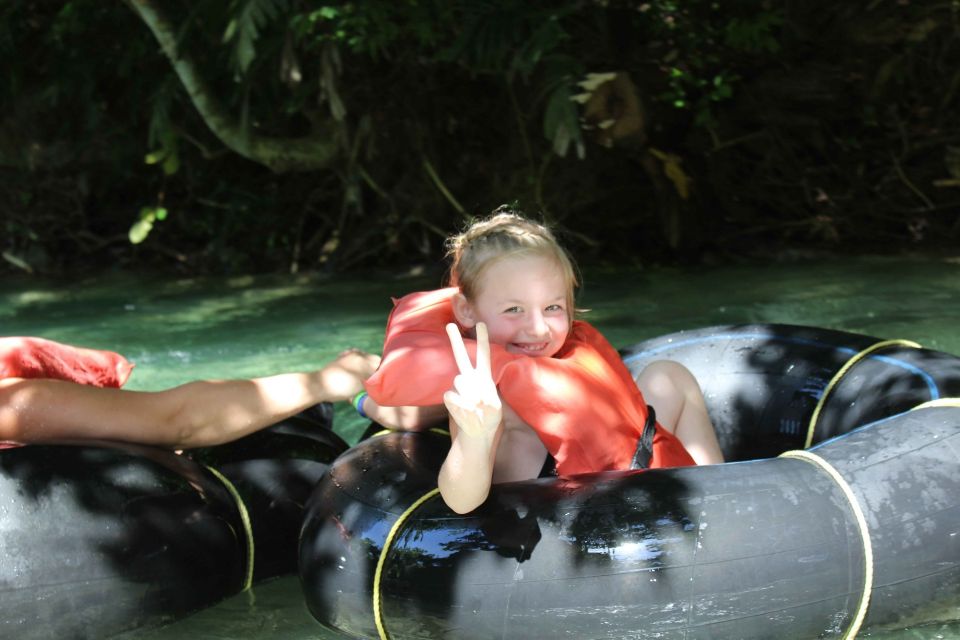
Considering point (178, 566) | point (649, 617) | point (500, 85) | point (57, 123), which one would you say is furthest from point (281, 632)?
point (57, 123)

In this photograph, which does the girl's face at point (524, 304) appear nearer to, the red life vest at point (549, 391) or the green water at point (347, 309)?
the red life vest at point (549, 391)

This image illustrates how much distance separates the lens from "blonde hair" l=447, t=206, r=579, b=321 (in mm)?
2871

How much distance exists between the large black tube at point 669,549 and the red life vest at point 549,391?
0.18 metres

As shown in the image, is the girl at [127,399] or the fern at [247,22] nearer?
the girl at [127,399]

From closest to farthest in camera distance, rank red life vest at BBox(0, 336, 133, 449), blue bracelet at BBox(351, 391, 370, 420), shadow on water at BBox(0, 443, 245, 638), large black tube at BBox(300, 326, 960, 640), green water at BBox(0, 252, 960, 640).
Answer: large black tube at BBox(300, 326, 960, 640) → shadow on water at BBox(0, 443, 245, 638) → red life vest at BBox(0, 336, 133, 449) → blue bracelet at BBox(351, 391, 370, 420) → green water at BBox(0, 252, 960, 640)

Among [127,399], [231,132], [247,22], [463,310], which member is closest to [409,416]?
[463,310]

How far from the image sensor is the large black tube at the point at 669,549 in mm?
2492

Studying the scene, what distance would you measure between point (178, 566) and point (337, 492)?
1.46ft

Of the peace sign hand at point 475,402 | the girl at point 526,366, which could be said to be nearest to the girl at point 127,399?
the girl at point 526,366

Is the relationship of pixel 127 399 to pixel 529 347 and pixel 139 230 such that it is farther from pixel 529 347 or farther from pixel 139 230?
pixel 139 230

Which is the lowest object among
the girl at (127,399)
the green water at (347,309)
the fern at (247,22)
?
the green water at (347,309)

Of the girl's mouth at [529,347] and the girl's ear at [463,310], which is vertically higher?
the girl's ear at [463,310]

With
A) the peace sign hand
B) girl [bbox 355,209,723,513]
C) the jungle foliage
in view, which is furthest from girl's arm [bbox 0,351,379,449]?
the jungle foliage

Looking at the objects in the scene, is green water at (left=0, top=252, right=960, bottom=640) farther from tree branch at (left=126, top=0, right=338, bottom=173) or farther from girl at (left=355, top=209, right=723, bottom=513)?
girl at (left=355, top=209, right=723, bottom=513)
